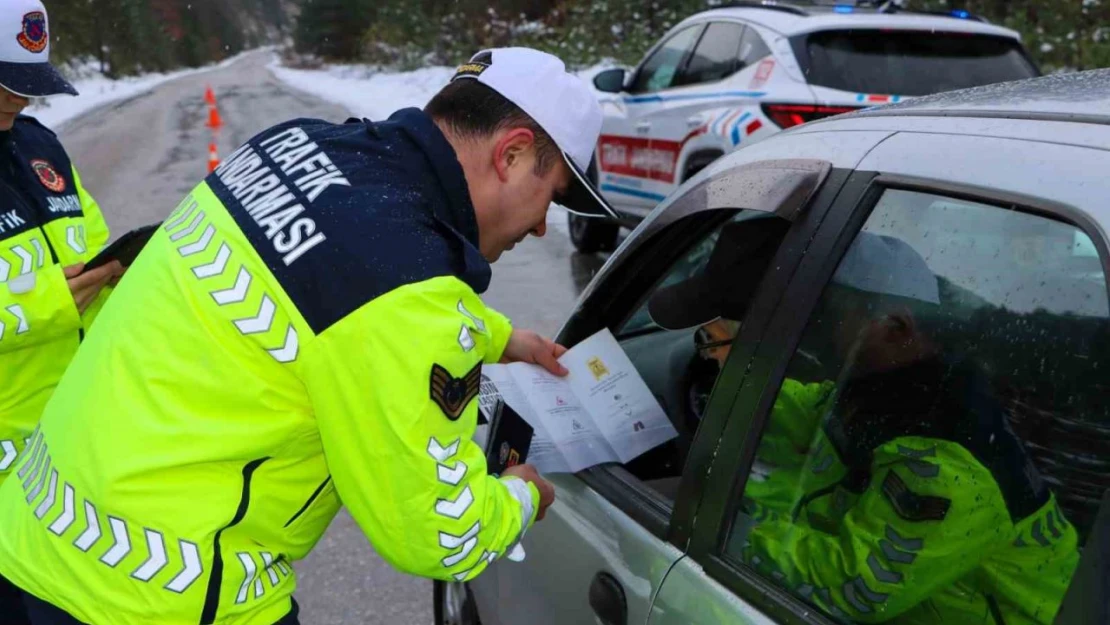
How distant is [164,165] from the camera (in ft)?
A: 44.8

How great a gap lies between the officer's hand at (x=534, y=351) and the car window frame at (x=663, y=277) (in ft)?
0.57

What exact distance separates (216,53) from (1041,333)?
69.0 m

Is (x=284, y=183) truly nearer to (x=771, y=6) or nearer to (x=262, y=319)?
(x=262, y=319)

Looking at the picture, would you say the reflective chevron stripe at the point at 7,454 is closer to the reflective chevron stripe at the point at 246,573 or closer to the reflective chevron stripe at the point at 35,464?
the reflective chevron stripe at the point at 35,464

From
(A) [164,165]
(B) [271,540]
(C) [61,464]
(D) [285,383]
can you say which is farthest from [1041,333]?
(A) [164,165]

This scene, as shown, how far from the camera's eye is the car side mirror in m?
7.34

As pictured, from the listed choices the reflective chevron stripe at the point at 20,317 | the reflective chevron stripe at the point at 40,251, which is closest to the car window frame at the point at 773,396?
the reflective chevron stripe at the point at 20,317

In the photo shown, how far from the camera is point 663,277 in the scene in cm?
213

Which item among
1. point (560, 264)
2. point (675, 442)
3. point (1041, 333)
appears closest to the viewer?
point (1041, 333)

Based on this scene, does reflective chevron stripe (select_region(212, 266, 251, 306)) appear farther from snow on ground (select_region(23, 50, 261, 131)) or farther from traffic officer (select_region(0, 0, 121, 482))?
snow on ground (select_region(23, 50, 261, 131))

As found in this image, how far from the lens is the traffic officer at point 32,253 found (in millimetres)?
2021

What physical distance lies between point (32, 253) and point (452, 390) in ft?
4.36

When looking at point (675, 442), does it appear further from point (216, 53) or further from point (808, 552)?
point (216, 53)

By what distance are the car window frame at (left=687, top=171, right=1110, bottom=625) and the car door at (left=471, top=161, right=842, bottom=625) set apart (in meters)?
0.04
